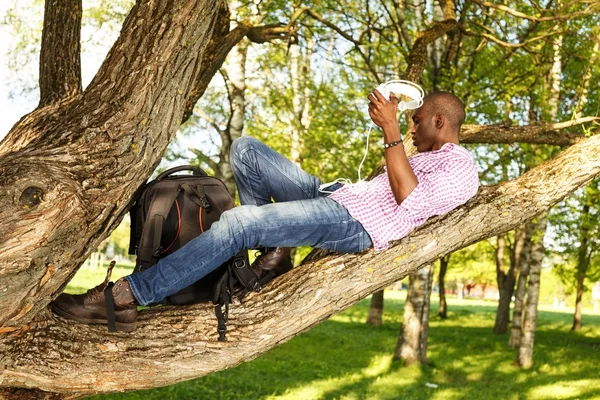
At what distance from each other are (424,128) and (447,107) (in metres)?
0.19

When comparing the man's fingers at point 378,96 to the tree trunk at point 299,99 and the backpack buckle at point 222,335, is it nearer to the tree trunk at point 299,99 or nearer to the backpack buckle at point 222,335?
the backpack buckle at point 222,335

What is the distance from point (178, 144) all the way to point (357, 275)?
16.6 m

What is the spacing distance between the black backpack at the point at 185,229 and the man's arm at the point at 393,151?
3.01ft

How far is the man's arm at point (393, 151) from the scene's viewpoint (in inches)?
149

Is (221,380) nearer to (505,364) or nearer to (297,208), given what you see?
(505,364)

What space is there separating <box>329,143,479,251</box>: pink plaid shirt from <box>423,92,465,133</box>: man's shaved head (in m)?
0.18

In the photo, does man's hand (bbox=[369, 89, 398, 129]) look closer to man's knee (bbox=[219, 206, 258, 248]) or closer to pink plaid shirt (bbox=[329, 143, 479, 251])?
pink plaid shirt (bbox=[329, 143, 479, 251])

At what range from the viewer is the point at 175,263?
379 cm

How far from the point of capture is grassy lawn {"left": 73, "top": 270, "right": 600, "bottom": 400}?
12.9m

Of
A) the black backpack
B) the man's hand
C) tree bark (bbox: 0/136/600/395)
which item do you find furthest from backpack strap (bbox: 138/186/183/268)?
the man's hand

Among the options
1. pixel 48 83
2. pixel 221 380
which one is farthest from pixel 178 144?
pixel 48 83

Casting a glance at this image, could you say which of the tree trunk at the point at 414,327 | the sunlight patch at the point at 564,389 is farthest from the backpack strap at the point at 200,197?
the tree trunk at the point at 414,327

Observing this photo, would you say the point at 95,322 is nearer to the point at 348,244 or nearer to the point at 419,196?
the point at 348,244

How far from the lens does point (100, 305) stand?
378cm
